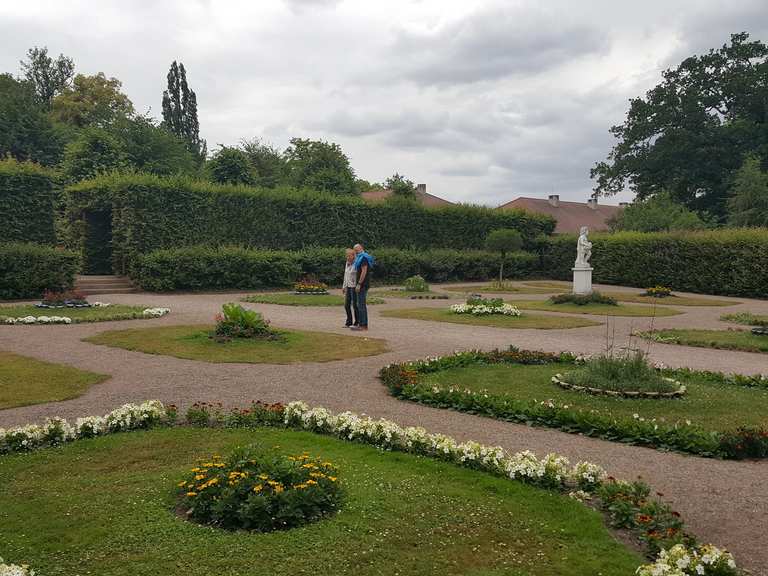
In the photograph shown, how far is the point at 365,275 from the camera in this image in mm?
13969

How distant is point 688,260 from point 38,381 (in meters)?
29.0

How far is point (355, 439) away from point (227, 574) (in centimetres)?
264

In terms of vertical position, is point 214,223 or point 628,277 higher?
point 214,223

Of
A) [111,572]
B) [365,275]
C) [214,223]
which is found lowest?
[111,572]

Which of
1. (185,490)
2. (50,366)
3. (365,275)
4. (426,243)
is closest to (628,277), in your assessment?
(426,243)

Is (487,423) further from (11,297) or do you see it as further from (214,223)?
(214,223)

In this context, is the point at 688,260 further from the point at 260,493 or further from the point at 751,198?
the point at 260,493

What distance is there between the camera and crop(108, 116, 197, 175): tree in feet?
115

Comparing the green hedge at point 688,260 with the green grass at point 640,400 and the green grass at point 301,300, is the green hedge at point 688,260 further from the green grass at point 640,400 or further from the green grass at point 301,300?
the green grass at point 640,400

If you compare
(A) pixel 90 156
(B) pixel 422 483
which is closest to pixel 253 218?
(A) pixel 90 156

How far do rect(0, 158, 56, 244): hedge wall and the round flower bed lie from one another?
73.2ft

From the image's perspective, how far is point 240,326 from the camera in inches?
476

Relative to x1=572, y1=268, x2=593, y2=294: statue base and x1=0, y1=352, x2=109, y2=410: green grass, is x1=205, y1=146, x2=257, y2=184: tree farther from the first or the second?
x1=0, y1=352, x2=109, y2=410: green grass

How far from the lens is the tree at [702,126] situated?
4575cm
